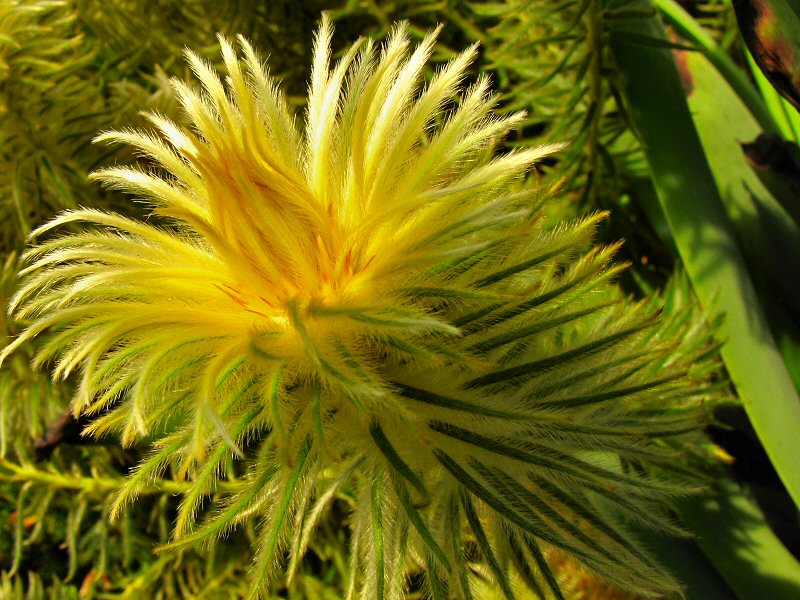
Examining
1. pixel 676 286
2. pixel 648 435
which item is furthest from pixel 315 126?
pixel 676 286

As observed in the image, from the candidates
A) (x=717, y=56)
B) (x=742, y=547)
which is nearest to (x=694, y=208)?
(x=717, y=56)

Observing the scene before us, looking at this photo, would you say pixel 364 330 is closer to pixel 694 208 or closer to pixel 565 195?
pixel 694 208

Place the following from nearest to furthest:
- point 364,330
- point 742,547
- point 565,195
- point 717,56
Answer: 1. point 364,330
2. point 742,547
3. point 717,56
4. point 565,195

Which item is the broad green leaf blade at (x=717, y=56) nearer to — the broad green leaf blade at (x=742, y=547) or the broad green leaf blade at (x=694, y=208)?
the broad green leaf blade at (x=694, y=208)

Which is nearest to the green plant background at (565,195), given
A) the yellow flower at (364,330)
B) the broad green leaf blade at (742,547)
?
the broad green leaf blade at (742,547)

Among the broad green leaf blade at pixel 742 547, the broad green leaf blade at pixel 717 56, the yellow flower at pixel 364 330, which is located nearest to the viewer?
the yellow flower at pixel 364 330

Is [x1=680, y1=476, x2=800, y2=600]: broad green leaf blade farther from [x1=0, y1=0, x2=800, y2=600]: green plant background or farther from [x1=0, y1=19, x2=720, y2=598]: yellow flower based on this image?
[x1=0, y1=19, x2=720, y2=598]: yellow flower

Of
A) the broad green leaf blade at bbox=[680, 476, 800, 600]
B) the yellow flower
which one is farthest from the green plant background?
the yellow flower
